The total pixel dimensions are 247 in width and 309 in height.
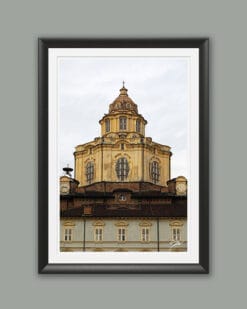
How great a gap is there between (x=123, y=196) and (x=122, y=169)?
116 millimetres

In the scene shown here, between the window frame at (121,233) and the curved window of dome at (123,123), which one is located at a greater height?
the curved window of dome at (123,123)

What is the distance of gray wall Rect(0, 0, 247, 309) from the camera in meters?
1.56

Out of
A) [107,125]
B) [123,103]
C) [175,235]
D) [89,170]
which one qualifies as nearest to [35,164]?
[89,170]

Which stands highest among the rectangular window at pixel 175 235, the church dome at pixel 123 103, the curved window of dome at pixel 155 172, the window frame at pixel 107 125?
the church dome at pixel 123 103

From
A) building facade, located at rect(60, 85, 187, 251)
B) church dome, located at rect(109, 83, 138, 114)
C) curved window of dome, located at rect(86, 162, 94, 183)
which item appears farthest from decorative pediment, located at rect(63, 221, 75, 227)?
church dome, located at rect(109, 83, 138, 114)

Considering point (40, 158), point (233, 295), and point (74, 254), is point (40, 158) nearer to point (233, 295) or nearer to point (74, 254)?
point (74, 254)

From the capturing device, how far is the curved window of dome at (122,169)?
5.09 ft

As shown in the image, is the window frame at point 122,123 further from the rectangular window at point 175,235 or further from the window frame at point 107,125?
the rectangular window at point 175,235

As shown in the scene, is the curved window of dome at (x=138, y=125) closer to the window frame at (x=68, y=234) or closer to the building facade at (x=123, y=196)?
the building facade at (x=123, y=196)

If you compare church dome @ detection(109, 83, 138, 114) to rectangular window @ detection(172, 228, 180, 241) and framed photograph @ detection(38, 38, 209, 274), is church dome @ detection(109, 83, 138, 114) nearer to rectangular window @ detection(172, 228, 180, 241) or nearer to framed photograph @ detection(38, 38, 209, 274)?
framed photograph @ detection(38, 38, 209, 274)

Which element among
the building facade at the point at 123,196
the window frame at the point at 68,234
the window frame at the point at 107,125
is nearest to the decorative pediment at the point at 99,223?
the building facade at the point at 123,196

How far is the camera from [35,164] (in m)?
1.57

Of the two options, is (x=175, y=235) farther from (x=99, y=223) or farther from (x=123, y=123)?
(x=123, y=123)

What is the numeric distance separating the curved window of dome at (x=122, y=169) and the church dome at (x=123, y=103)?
0.22m
